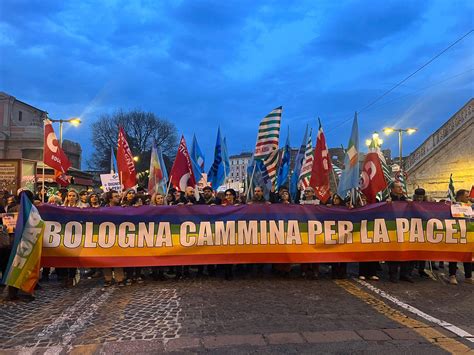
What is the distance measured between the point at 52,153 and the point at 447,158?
943 inches

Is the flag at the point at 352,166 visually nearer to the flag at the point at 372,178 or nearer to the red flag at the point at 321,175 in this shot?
the flag at the point at 372,178

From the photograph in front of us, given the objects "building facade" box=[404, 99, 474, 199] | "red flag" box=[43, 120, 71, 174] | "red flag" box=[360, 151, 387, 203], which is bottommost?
"red flag" box=[360, 151, 387, 203]

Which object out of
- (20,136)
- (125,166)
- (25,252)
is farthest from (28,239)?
(20,136)

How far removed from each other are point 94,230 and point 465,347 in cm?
595

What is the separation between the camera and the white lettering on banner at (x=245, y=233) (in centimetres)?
709

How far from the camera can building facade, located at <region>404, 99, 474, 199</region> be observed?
23.4 metres

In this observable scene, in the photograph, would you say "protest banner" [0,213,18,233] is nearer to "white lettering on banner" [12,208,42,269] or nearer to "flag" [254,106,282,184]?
"white lettering on banner" [12,208,42,269]

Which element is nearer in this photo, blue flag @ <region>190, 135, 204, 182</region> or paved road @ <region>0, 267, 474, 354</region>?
paved road @ <region>0, 267, 474, 354</region>

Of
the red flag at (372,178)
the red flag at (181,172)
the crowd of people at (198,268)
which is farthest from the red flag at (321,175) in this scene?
the red flag at (181,172)

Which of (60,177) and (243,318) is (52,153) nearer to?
(60,177)

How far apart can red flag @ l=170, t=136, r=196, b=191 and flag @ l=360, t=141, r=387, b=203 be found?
447 centimetres

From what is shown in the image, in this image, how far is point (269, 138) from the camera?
948cm

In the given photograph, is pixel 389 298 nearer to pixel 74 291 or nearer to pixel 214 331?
pixel 214 331

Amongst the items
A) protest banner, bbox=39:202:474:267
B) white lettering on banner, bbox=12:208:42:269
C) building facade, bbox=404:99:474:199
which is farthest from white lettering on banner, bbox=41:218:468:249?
building facade, bbox=404:99:474:199
